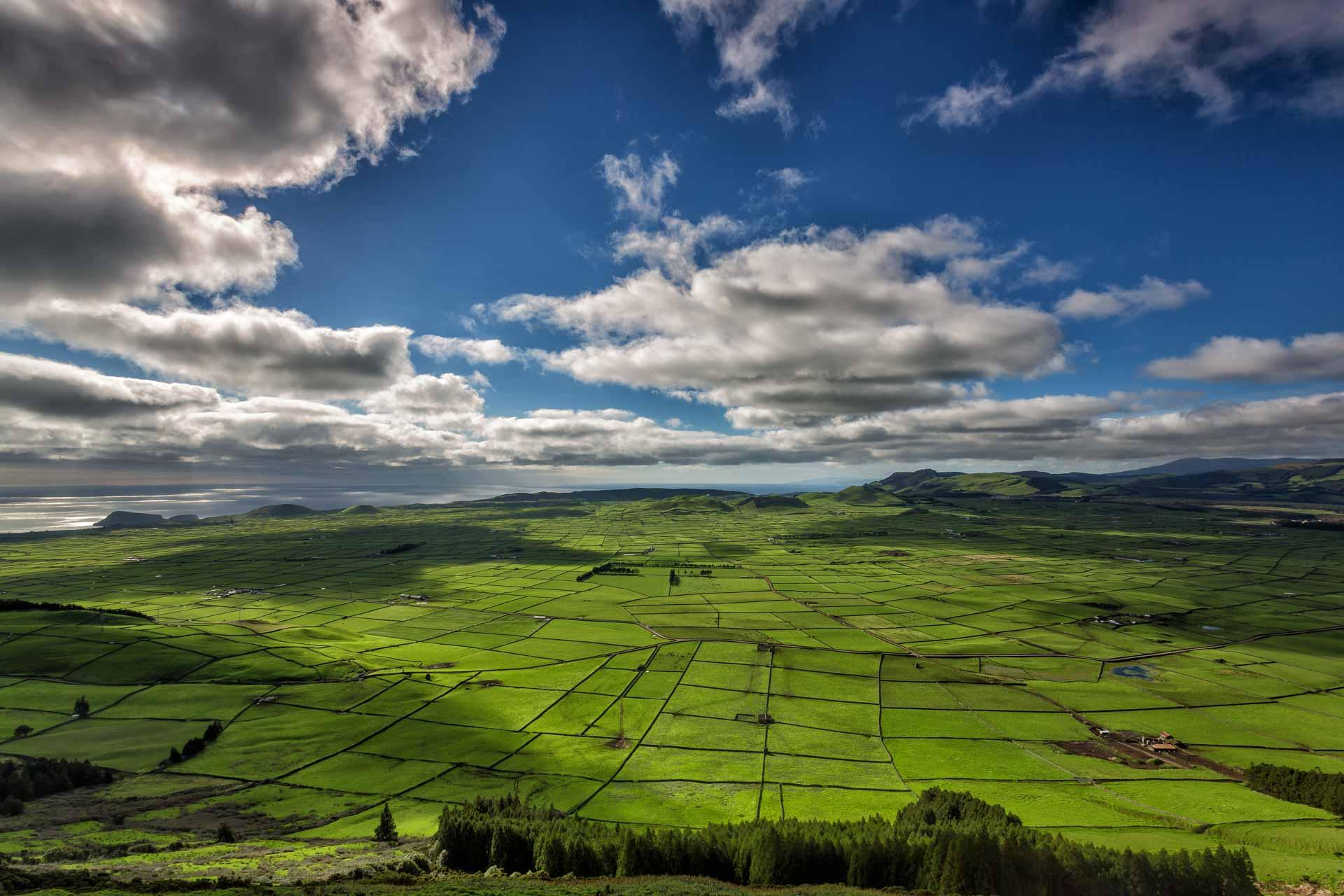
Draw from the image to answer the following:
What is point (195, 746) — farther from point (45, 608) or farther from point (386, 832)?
point (45, 608)

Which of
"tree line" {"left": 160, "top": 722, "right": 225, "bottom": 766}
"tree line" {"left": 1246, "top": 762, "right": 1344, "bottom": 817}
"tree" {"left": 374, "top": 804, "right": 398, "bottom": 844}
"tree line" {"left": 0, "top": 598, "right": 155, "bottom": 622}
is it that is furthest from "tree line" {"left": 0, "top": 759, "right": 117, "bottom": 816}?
"tree line" {"left": 1246, "top": 762, "right": 1344, "bottom": 817}

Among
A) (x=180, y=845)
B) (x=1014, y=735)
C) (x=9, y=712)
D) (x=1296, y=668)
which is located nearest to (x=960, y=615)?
(x=1296, y=668)

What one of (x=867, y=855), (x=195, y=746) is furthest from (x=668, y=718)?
(x=195, y=746)

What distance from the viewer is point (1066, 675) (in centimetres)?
10238

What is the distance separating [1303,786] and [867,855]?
182 feet

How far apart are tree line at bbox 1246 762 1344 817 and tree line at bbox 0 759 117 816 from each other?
142949 millimetres

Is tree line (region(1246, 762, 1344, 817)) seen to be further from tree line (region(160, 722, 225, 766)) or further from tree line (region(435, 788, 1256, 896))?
tree line (region(160, 722, 225, 766))

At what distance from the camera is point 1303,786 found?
194ft

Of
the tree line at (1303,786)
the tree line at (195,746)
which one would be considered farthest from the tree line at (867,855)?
the tree line at (195,746)

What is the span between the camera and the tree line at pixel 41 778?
6288 cm

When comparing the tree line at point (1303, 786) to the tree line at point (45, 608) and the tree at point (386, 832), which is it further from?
the tree line at point (45, 608)

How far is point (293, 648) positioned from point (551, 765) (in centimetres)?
8314

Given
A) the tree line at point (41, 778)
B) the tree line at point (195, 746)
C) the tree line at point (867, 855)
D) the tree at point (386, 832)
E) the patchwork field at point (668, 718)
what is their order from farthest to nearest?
the tree line at point (195, 746)
the tree line at point (41, 778)
the patchwork field at point (668, 718)
the tree at point (386, 832)
the tree line at point (867, 855)

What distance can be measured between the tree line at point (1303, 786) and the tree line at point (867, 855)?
26.6 metres
